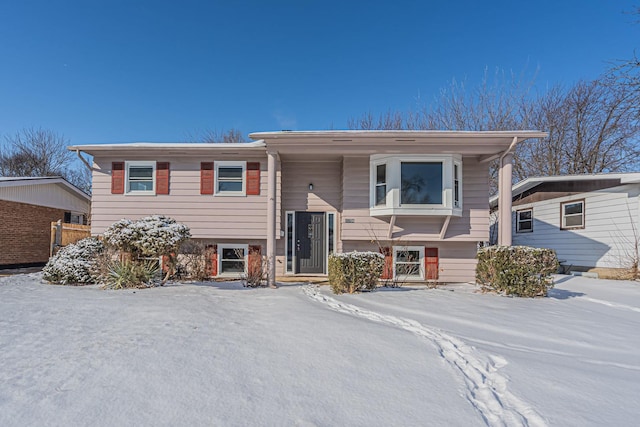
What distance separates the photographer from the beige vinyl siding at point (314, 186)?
8.47m

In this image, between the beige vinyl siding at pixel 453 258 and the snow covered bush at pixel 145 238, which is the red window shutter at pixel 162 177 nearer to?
the snow covered bush at pixel 145 238

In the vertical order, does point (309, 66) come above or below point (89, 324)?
above

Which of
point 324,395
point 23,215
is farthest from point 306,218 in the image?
point 23,215

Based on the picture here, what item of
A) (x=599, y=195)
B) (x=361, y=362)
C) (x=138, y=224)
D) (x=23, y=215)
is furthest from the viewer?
(x=23, y=215)

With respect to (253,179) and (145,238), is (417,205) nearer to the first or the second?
(253,179)

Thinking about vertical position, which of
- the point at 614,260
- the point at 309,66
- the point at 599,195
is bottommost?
the point at 614,260

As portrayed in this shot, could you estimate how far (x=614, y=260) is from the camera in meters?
8.62

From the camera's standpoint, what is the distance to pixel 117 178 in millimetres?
8117

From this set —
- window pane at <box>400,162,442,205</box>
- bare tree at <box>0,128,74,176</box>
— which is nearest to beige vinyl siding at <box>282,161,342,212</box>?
window pane at <box>400,162,442,205</box>

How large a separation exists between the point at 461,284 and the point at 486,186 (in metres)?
2.58

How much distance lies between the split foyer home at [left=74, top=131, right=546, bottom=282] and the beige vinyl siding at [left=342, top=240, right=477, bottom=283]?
0.09 feet

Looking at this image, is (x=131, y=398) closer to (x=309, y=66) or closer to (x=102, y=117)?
(x=309, y=66)

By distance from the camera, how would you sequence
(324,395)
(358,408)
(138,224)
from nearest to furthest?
1. (358,408)
2. (324,395)
3. (138,224)

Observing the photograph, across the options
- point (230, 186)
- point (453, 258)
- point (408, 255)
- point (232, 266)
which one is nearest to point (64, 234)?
point (232, 266)
